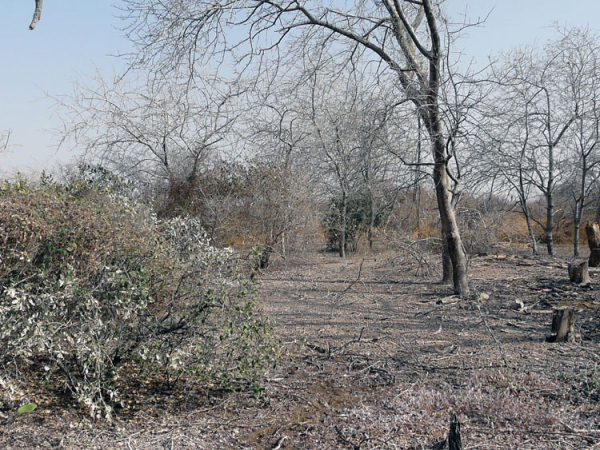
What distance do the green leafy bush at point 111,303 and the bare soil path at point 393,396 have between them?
0.27 m

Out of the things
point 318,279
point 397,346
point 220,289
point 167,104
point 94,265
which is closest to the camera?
point 94,265

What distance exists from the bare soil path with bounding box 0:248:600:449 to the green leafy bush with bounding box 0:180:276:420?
27 cm

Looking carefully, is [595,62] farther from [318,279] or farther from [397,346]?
[397,346]

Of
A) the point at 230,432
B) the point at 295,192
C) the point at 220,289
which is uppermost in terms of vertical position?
the point at 295,192

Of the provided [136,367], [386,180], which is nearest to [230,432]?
[136,367]

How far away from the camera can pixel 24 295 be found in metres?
3.69

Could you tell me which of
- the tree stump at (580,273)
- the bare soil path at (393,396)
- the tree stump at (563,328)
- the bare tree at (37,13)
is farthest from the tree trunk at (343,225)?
the bare tree at (37,13)

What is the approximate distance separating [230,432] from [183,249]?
185cm

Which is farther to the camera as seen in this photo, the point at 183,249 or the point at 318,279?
the point at 318,279

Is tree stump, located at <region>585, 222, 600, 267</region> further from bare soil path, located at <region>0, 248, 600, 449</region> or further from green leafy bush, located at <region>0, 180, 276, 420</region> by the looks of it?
green leafy bush, located at <region>0, 180, 276, 420</region>

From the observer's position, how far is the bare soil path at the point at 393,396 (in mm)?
3629

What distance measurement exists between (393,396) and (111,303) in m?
2.24

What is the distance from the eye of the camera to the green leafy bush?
152 inches

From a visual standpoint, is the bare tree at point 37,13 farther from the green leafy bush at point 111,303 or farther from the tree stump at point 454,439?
the tree stump at point 454,439
